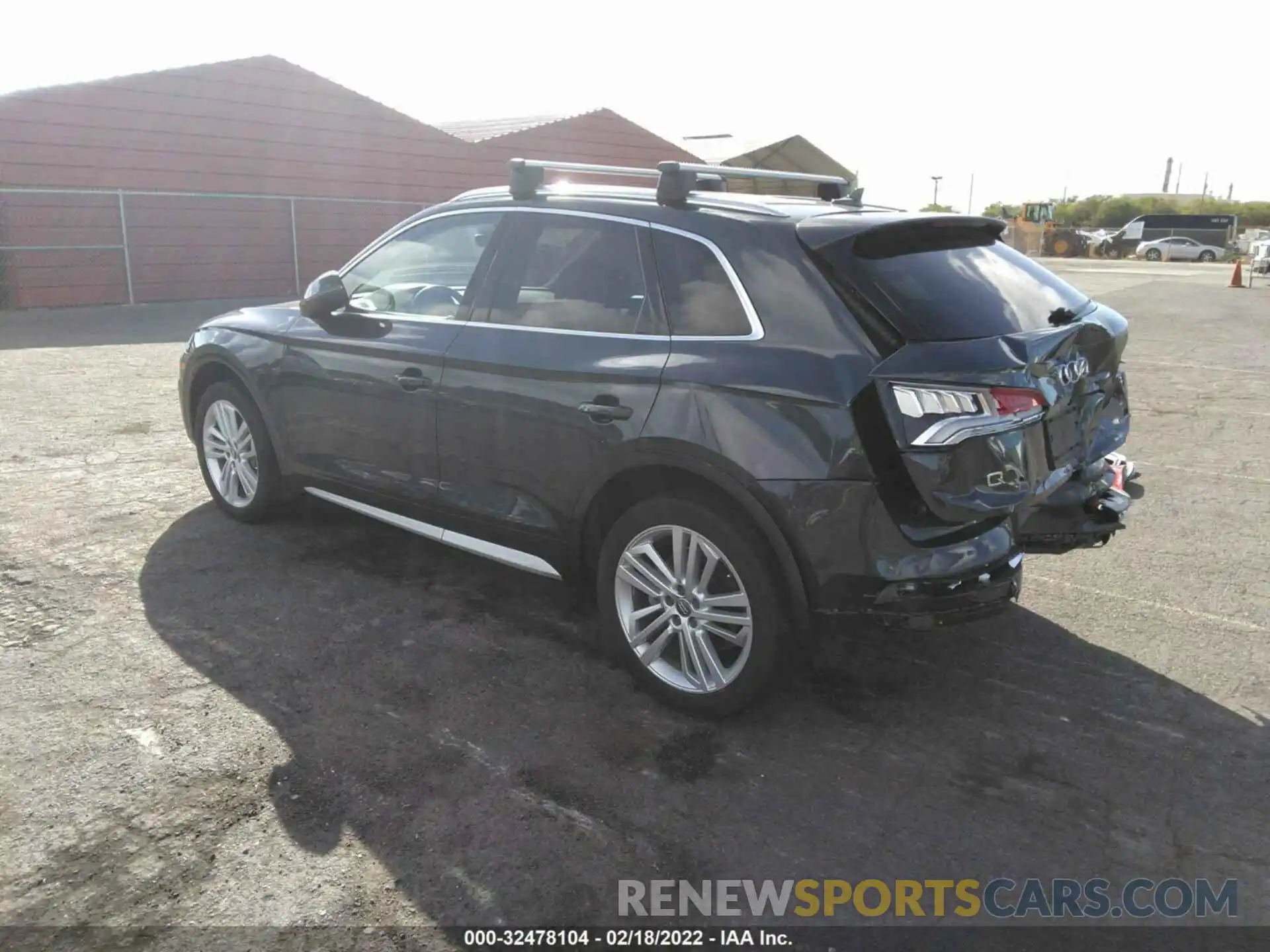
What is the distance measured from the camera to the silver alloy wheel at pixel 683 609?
135 inches

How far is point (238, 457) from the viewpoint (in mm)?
5422

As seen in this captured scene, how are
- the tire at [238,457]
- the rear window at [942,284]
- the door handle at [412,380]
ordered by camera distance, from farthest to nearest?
the tire at [238,457] < the door handle at [412,380] < the rear window at [942,284]

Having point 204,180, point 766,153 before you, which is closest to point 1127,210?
point 766,153

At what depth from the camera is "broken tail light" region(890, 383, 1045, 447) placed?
302cm

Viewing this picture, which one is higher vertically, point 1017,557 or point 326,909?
point 1017,557

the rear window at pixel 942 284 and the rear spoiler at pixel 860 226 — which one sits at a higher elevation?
the rear spoiler at pixel 860 226

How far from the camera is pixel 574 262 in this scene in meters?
3.95

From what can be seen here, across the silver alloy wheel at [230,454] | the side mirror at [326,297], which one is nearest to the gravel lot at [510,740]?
the silver alloy wheel at [230,454]

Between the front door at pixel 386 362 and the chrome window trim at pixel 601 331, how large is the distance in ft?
0.06

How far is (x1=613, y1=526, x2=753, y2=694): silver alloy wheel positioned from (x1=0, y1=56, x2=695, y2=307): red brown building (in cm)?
1650

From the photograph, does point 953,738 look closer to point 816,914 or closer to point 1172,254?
point 816,914

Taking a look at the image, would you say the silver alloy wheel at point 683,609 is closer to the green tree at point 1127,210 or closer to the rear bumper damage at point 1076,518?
the rear bumper damage at point 1076,518

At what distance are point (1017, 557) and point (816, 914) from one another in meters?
1.37

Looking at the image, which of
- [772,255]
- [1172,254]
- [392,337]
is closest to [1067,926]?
→ [772,255]
